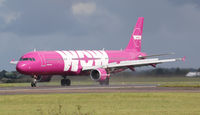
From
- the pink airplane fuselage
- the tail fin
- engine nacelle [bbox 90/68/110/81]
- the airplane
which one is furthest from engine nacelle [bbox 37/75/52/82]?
the tail fin

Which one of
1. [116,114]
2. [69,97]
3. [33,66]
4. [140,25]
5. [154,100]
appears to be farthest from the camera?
[140,25]

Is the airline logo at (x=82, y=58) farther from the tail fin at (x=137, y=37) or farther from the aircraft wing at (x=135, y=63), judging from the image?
the tail fin at (x=137, y=37)

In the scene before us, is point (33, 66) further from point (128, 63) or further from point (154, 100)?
point (154, 100)

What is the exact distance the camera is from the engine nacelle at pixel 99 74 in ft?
191

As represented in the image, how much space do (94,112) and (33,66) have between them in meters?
31.9

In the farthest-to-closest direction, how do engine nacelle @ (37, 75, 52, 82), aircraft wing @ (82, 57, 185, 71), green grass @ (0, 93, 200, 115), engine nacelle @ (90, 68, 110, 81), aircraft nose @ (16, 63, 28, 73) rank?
aircraft wing @ (82, 57, 185, 71), engine nacelle @ (37, 75, 52, 82), engine nacelle @ (90, 68, 110, 81), aircraft nose @ (16, 63, 28, 73), green grass @ (0, 93, 200, 115)

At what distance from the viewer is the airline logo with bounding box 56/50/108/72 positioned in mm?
59844

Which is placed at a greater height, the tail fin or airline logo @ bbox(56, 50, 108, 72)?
the tail fin

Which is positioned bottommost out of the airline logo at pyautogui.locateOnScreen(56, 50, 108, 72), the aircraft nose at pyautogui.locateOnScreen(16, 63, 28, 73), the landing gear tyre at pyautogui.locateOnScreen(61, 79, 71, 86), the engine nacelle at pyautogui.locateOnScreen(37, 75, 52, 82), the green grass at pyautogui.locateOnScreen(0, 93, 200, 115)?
the green grass at pyautogui.locateOnScreen(0, 93, 200, 115)

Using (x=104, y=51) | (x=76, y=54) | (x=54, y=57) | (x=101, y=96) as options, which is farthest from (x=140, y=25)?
(x=101, y=96)

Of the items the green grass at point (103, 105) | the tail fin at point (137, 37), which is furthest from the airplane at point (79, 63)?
the green grass at point (103, 105)

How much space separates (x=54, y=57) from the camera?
57844mm

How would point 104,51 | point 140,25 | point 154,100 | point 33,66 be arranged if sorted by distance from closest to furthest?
point 154,100
point 33,66
point 104,51
point 140,25

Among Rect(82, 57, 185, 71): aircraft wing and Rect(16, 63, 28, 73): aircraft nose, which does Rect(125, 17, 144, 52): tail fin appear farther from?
Rect(16, 63, 28, 73): aircraft nose
